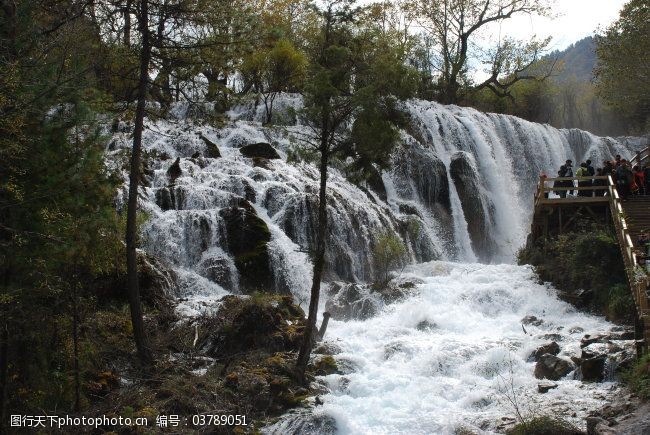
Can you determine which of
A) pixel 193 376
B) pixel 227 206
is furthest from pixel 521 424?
pixel 227 206

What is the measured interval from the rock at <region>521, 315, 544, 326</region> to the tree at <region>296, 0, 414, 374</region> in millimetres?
6304

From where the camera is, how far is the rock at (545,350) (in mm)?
12781

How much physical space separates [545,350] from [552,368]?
993mm

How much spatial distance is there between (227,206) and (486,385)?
393 inches

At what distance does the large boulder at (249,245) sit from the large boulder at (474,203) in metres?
12.5

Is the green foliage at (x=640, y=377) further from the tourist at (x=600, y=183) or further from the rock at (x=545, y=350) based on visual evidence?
the tourist at (x=600, y=183)

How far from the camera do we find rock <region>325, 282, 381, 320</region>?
664 inches

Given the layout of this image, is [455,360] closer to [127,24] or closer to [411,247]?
[127,24]

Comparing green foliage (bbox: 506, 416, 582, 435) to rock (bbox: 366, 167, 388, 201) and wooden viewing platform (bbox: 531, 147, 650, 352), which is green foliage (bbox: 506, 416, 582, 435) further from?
rock (bbox: 366, 167, 388, 201)

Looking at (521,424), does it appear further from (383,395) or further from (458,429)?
(383,395)

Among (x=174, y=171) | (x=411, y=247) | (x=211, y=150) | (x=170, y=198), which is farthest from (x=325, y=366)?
(x=211, y=150)

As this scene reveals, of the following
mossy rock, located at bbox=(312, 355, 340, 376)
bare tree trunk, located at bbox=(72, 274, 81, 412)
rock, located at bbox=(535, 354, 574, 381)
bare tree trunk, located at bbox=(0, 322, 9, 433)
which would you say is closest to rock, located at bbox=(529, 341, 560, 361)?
rock, located at bbox=(535, 354, 574, 381)

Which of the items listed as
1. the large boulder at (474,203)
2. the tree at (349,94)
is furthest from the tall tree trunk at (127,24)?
the large boulder at (474,203)

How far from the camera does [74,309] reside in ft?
29.5
